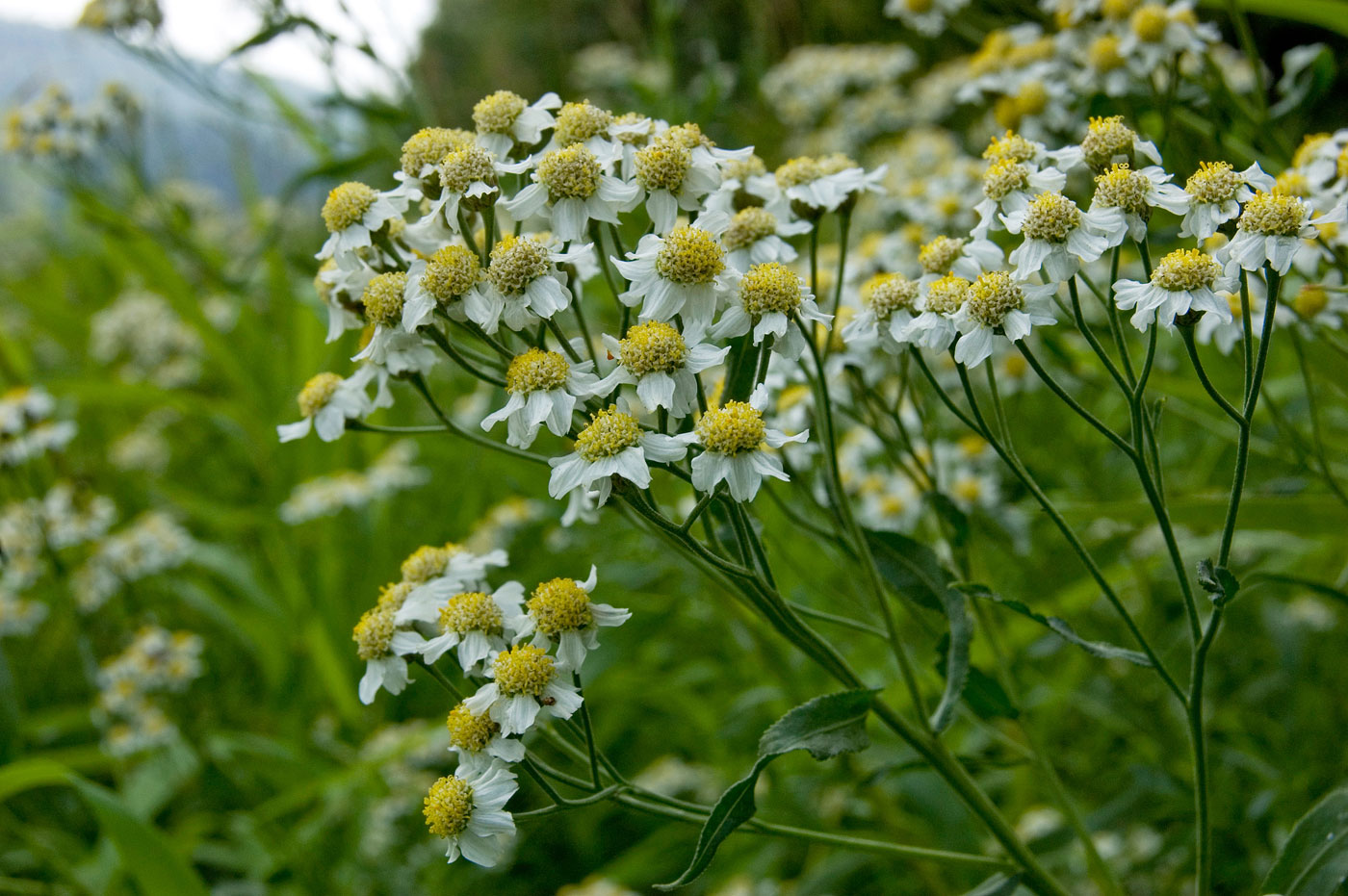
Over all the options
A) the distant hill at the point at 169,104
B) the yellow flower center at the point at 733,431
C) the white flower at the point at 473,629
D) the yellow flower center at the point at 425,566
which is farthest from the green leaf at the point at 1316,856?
the distant hill at the point at 169,104

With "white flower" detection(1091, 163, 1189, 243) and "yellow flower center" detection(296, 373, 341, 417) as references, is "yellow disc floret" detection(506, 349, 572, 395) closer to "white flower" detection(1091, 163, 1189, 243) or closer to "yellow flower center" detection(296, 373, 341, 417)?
"yellow flower center" detection(296, 373, 341, 417)

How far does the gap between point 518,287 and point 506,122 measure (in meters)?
0.20

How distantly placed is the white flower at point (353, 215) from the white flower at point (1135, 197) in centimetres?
58

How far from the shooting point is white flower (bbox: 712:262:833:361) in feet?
2.52

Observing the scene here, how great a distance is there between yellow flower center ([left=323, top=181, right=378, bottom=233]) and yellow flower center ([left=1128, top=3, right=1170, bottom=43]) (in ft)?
3.45

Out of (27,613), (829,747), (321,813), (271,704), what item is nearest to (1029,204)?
(829,747)

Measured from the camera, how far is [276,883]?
6.54ft

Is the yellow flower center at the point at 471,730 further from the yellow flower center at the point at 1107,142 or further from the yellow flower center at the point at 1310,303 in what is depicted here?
the yellow flower center at the point at 1310,303

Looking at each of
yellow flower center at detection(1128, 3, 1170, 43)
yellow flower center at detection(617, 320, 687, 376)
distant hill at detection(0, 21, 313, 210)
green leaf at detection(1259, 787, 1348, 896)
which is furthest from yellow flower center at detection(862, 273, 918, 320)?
distant hill at detection(0, 21, 313, 210)

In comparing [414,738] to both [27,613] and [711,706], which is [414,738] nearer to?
[711,706]

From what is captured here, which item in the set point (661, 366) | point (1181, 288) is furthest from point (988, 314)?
point (661, 366)

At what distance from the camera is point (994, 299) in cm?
76

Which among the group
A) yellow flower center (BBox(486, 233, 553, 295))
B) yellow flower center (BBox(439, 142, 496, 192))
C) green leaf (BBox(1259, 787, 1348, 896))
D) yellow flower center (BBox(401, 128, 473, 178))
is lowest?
green leaf (BBox(1259, 787, 1348, 896))

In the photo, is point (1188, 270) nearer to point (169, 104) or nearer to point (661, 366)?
point (661, 366)
